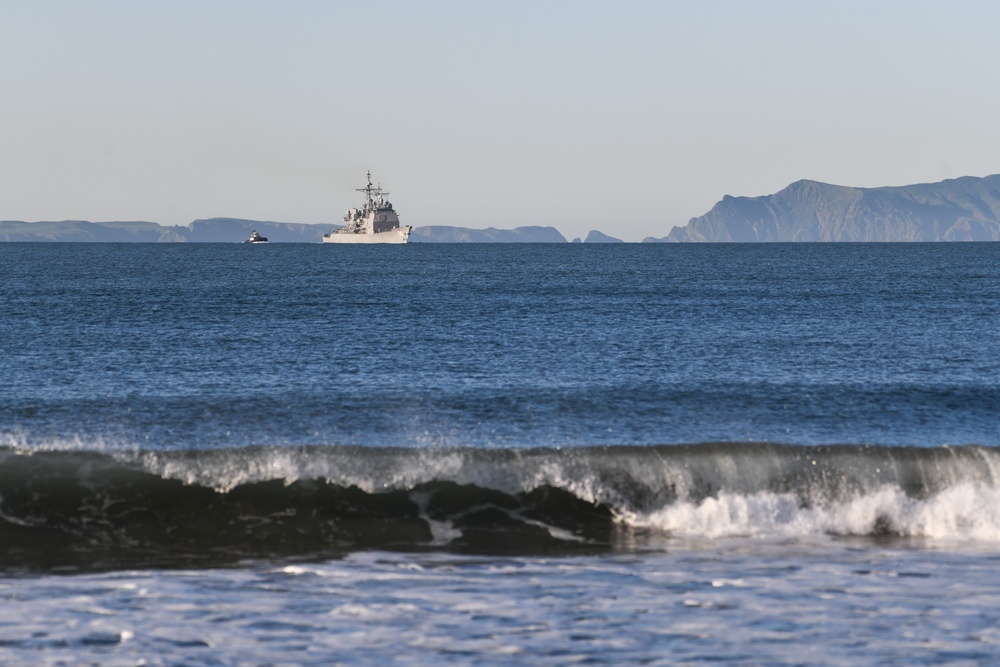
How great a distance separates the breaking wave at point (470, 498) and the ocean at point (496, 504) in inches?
2.2

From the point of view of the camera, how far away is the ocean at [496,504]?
1044cm

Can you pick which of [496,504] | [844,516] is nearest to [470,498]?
[496,504]

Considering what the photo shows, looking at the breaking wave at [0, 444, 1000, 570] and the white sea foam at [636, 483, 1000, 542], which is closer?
the breaking wave at [0, 444, 1000, 570]

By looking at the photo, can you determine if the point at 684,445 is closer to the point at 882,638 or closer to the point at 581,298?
the point at 882,638

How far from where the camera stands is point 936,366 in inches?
1246

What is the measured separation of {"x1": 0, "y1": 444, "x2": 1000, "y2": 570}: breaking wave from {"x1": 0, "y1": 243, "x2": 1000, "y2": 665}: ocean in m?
0.06

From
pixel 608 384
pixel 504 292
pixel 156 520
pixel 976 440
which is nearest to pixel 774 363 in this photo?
pixel 608 384

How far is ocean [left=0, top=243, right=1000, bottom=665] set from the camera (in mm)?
10438

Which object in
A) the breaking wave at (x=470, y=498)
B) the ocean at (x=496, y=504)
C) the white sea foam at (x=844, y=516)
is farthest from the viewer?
the white sea foam at (x=844, y=516)

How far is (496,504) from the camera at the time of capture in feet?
55.7

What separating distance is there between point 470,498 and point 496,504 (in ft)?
1.43

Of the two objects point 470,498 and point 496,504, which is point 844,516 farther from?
point 470,498

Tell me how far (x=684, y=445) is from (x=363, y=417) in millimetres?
7039

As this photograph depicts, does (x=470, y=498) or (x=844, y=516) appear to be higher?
(x=844, y=516)
